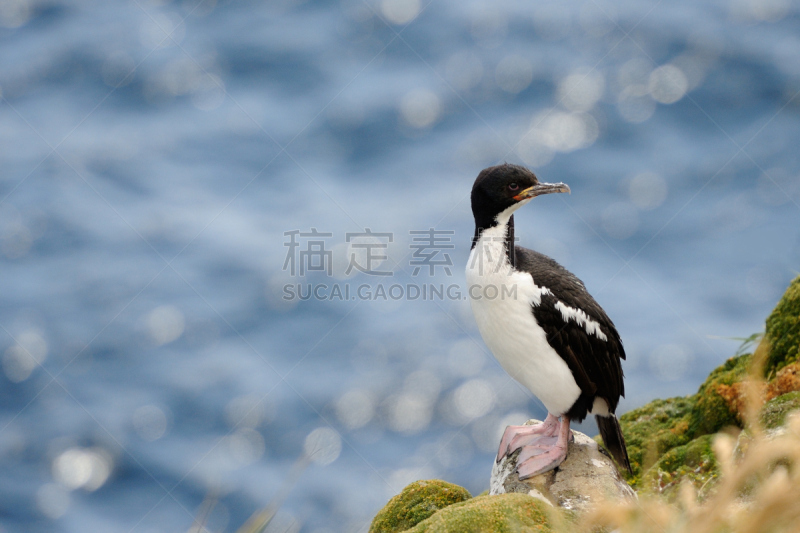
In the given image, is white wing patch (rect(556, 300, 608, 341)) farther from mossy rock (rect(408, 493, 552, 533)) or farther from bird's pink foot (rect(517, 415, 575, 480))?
mossy rock (rect(408, 493, 552, 533))

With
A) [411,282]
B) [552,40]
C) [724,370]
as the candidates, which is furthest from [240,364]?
[552,40]

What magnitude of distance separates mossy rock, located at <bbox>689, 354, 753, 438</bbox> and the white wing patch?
1.21 metres

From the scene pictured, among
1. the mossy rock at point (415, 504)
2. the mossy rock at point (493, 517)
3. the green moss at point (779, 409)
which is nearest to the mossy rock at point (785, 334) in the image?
the green moss at point (779, 409)

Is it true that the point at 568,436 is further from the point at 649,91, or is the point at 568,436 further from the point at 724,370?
the point at 649,91

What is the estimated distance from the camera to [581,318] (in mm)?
5797

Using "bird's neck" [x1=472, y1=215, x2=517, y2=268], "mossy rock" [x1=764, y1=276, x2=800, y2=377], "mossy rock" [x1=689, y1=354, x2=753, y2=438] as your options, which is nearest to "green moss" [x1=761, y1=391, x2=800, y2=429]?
"mossy rock" [x1=764, y1=276, x2=800, y2=377]

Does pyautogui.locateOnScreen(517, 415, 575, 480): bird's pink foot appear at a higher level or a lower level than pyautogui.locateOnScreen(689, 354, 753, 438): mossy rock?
lower

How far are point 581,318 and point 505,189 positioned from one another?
47.8 inches

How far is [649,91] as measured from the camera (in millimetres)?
18812

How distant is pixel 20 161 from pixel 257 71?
21.1 ft

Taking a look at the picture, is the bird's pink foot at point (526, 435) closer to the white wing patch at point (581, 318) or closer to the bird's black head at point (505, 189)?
the white wing patch at point (581, 318)

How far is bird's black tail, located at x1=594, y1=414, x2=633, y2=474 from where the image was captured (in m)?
5.86

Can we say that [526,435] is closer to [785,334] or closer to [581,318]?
[581,318]

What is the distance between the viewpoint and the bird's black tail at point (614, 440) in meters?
5.86
